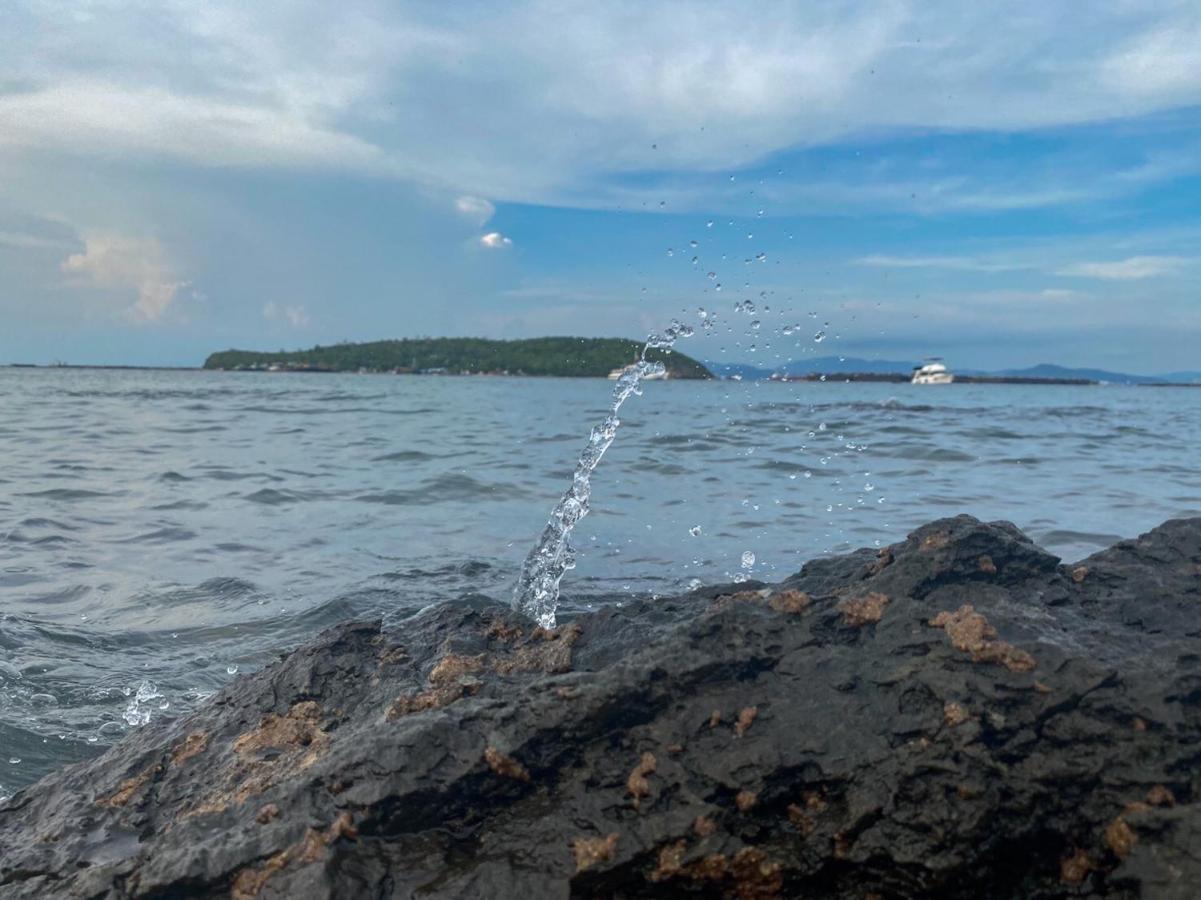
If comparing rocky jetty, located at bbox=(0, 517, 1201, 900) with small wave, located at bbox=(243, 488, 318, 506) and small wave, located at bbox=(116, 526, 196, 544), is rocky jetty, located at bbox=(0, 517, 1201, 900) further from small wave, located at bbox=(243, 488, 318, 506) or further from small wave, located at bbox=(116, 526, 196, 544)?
small wave, located at bbox=(243, 488, 318, 506)

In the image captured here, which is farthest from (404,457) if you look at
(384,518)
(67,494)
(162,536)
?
(162,536)

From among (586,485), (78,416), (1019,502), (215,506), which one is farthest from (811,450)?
(78,416)

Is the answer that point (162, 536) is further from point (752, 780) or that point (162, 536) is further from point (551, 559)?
point (752, 780)

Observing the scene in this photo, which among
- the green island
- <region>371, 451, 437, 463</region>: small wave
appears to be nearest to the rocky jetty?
<region>371, 451, 437, 463</region>: small wave

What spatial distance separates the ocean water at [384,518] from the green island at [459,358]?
51342mm

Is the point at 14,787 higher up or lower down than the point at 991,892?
lower down

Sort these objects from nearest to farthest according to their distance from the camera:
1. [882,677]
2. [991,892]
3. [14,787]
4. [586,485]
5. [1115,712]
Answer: [991,892]
[1115,712]
[882,677]
[14,787]
[586,485]

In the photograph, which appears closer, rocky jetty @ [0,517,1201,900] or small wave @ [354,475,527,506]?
rocky jetty @ [0,517,1201,900]

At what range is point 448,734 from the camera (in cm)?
247

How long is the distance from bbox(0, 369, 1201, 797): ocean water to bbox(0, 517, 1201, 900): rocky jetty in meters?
2.26

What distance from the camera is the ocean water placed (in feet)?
19.4

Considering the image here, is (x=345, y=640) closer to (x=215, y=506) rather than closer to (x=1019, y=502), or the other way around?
(x=215, y=506)

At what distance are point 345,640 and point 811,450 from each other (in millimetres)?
14507

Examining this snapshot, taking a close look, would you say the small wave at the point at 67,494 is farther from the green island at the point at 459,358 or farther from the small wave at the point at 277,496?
the green island at the point at 459,358
